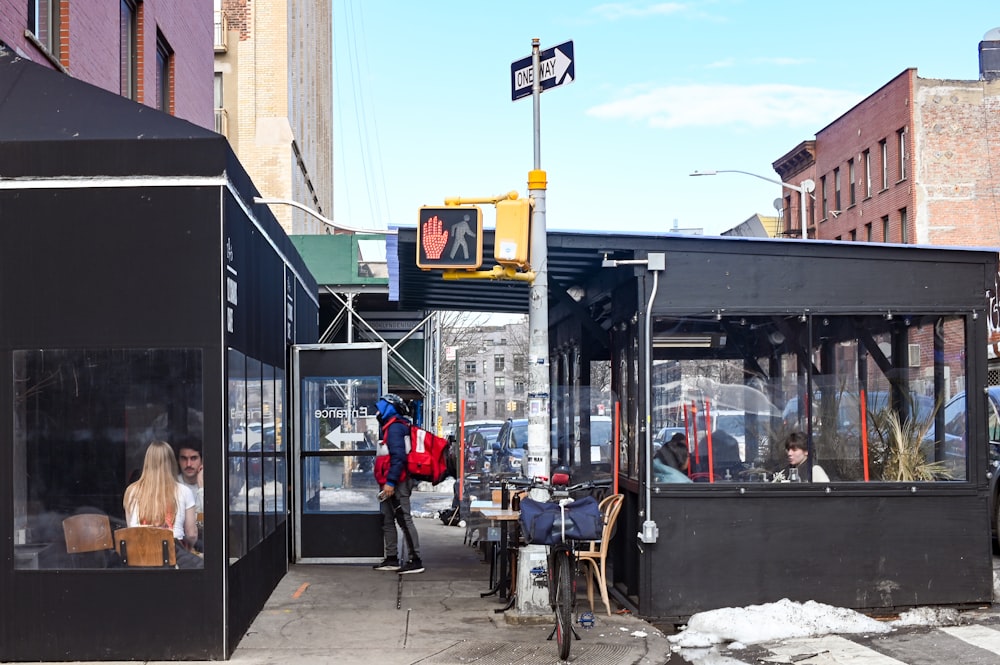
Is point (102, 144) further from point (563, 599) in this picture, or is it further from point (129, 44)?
point (129, 44)

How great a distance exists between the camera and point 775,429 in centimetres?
1091

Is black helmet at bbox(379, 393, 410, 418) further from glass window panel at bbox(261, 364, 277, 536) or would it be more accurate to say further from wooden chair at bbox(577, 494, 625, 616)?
wooden chair at bbox(577, 494, 625, 616)

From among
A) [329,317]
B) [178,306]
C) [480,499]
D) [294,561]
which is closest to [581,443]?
[480,499]

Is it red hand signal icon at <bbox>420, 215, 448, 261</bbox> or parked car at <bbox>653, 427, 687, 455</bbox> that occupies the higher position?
red hand signal icon at <bbox>420, 215, 448, 261</bbox>

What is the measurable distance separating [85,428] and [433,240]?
2982 mm

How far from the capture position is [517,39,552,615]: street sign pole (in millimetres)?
9914

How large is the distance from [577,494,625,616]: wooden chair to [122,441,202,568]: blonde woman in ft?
11.7

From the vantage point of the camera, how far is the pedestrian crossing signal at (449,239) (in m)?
9.46

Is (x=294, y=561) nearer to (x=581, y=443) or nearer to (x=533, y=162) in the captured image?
(x=581, y=443)

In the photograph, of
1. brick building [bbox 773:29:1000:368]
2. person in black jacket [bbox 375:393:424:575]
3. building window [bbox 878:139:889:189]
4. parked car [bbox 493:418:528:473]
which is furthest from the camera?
building window [bbox 878:139:889:189]

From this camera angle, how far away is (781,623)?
998cm

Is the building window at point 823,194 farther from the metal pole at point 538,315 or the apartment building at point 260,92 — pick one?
the metal pole at point 538,315

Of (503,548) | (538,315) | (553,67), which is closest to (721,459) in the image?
(503,548)

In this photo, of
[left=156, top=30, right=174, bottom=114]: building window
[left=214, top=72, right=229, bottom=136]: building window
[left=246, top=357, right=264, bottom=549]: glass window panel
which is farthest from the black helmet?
[left=214, top=72, right=229, bottom=136]: building window
